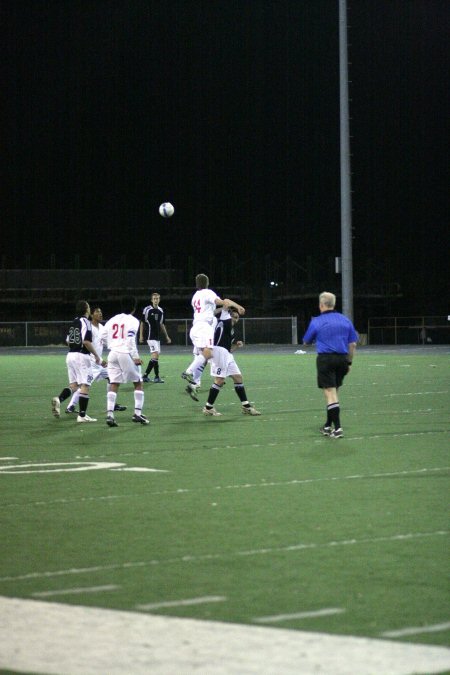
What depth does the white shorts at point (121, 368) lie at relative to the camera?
17.1 metres

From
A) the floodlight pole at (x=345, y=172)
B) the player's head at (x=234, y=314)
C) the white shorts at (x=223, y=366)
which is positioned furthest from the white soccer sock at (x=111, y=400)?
the floodlight pole at (x=345, y=172)

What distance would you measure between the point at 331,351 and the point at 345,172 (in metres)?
23.8

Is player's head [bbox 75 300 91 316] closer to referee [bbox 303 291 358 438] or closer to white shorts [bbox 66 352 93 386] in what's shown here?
white shorts [bbox 66 352 93 386]

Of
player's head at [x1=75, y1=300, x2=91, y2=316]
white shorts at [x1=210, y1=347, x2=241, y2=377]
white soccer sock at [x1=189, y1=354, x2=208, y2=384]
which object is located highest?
player's head at [x1=75, y1=300, x2=91, y2=316]

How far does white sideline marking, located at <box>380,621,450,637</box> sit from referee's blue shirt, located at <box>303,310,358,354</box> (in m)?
9.50

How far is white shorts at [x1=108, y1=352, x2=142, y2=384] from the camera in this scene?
674 inches

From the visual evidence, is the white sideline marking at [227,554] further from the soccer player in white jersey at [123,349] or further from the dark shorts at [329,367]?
the soccer player in white jersey at [123,349]

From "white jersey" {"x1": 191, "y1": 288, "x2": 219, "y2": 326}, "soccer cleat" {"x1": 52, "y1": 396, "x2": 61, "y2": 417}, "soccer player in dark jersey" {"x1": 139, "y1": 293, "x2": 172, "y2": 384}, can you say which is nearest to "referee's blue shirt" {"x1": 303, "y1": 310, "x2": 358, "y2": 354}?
"white jersey" {"x1": 191, "y1": 288, "x2": 219, "y2": 326}

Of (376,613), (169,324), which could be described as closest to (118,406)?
(376,613)

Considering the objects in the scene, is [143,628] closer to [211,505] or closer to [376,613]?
[376,613]

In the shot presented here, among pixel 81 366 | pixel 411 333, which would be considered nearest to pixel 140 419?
pixel 81 366

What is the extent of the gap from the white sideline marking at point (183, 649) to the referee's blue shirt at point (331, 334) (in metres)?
9.44

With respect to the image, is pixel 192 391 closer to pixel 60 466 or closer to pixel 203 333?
pixel 203 333

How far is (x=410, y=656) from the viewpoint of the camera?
5344mm
